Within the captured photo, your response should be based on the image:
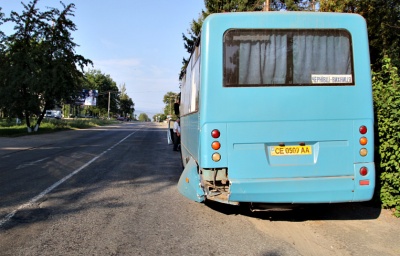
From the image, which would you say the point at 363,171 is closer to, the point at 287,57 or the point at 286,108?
the point at 286,108

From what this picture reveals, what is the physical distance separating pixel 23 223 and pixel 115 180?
3487mm

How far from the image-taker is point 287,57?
508cm

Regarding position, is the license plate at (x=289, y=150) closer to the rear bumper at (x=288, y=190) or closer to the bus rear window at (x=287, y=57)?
the rear bumper at (x=288, y=190)

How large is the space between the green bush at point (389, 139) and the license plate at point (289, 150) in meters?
1.64

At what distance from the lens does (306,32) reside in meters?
5.05

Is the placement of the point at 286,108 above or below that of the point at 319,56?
below

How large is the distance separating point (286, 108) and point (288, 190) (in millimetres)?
1117

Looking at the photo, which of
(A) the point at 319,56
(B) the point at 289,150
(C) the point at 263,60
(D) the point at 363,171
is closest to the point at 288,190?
(B) the point at 289,150

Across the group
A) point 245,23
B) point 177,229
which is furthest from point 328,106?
point 177,229

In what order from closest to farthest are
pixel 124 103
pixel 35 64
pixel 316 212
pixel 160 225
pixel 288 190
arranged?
pixel 288 190, pixel 160 225, pixel 316 212, pixel 35 64, pixel 124 103

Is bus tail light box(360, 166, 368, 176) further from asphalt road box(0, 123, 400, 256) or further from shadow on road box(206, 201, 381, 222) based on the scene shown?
shadow on road box(206, 201, 381, 222)

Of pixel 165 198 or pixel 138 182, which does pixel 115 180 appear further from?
pixel 165 198

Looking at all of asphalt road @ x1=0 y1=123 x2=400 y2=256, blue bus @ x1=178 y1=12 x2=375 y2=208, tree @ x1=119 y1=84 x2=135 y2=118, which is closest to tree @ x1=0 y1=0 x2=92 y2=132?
Answer: asphalt road @ x1=0 y1=123 x2=400 y2=256

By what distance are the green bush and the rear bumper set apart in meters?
1.39
